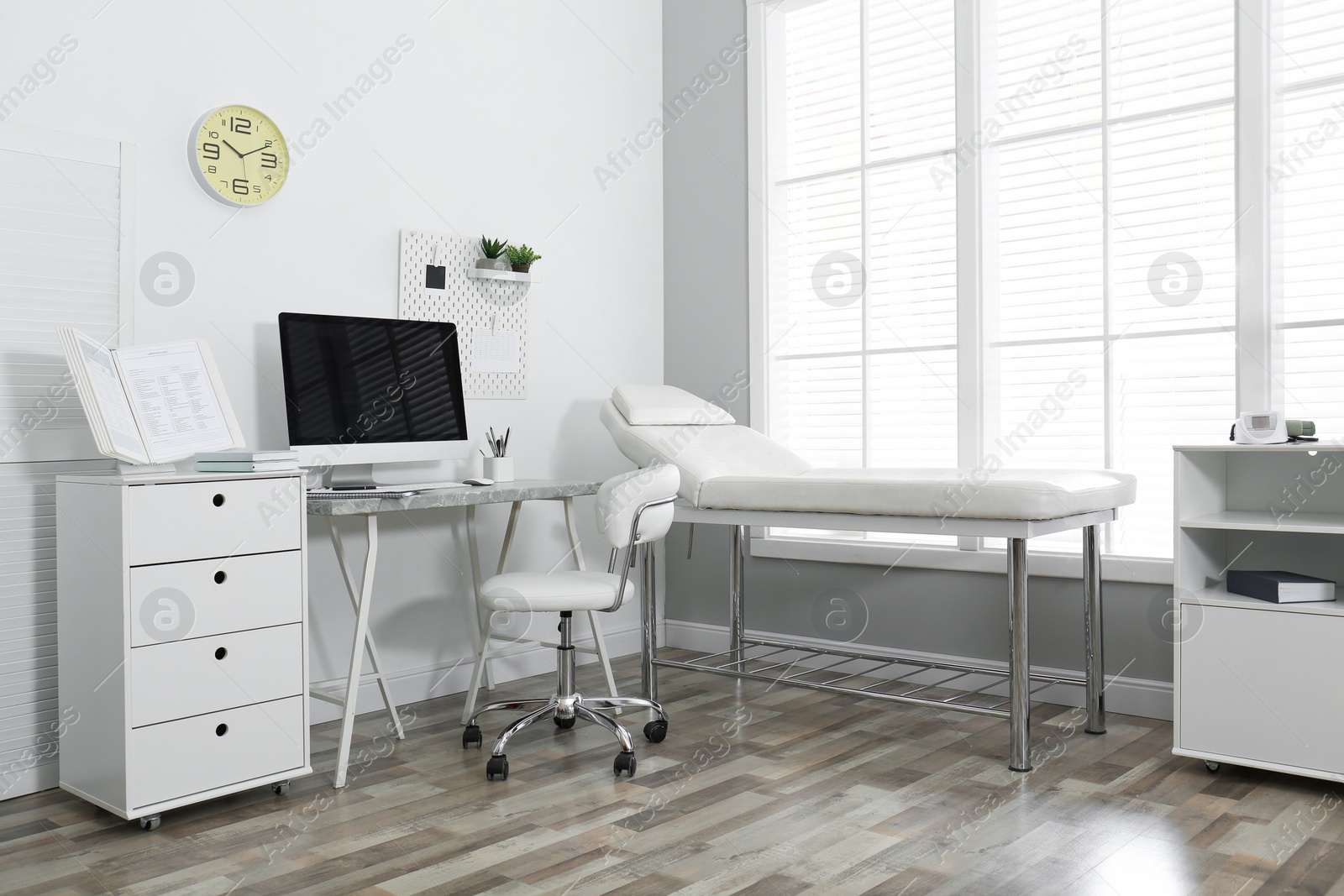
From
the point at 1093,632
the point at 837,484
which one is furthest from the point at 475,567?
the point at 1093,632

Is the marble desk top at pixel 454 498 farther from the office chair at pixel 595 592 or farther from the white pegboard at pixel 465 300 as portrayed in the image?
the white pegboard at pixel 465 300

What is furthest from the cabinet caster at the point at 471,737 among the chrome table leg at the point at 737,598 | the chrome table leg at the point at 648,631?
the chrome table leg at the point at 737,598

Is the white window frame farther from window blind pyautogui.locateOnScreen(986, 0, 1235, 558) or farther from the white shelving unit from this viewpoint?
the white shelving unit

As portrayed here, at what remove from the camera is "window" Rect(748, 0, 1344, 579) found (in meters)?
2.96

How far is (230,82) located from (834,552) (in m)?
2.58

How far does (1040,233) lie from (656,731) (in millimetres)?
2063

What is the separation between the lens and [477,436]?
3.66m

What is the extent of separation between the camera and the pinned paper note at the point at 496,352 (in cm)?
366

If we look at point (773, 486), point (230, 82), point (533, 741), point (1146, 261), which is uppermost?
point (230, 82)

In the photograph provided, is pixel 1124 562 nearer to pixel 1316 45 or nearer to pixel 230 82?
pixel 1316 45

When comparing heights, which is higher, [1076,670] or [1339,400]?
[1339,400]

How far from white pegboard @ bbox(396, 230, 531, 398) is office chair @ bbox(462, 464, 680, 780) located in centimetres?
103

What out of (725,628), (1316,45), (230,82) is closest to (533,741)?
(725,628)

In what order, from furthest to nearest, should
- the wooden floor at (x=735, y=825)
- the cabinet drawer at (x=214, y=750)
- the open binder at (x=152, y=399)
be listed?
the open binder at (x=152, y=399) < the cabinet drawer at (x=214, y=750) < the wooden floor at (x=735, y=825)
